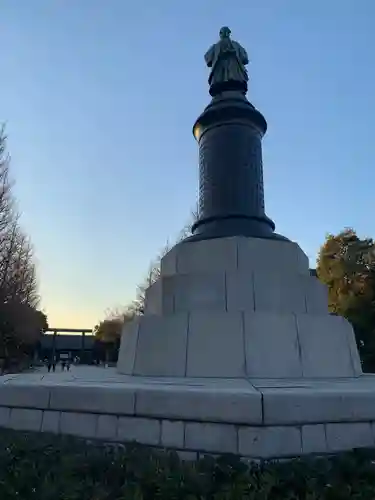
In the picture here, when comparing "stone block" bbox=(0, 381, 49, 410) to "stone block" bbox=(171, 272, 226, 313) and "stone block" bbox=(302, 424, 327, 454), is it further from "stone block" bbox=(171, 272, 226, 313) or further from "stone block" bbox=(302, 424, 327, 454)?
"stone block" bbox=(302, 424, 327, 454)

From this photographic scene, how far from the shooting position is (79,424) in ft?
13.2

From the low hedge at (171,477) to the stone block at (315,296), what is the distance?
9.75 feet

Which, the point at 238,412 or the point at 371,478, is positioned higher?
the point at 238,412

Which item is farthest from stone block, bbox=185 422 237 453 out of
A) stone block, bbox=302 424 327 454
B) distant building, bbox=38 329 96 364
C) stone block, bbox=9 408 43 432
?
distant building, bbox=38 329 96 364

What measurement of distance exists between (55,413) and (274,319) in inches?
105

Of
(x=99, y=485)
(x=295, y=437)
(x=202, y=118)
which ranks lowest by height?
(x=99, y=485)

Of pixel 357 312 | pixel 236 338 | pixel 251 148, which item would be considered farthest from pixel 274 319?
pixel 357 312

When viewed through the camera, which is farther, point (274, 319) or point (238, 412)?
point (274, 319)

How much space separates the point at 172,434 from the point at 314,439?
1108 mm

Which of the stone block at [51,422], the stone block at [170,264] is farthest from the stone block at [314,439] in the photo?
the stone block at [170,264]

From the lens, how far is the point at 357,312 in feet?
58.1

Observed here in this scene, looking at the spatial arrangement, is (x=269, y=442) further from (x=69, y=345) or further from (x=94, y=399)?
(x=69, y=345)

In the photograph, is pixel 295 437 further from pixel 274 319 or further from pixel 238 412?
pixel 274 319

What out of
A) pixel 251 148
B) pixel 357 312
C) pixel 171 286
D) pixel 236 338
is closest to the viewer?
pixel 236 338
